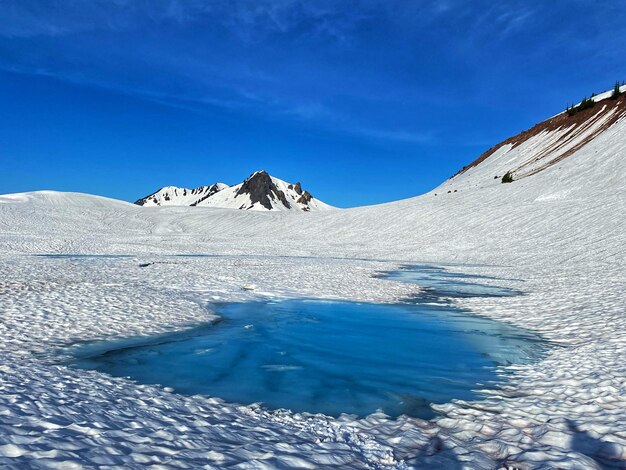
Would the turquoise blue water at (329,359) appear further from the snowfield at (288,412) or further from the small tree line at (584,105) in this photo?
the small tree line at (584,105)

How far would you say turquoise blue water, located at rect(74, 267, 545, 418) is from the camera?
7.48m

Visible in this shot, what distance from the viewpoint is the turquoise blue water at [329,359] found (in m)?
7.48

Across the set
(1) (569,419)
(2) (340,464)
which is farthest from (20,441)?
(1) (569,419)

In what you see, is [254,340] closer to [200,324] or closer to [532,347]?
[200,324]

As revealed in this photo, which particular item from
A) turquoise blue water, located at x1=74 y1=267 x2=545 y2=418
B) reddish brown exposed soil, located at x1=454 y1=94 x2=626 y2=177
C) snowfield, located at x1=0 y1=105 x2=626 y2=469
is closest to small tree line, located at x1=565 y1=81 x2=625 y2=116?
reddish brown exposed soil, located at x1=454 y1=94 x2=626 y2=177

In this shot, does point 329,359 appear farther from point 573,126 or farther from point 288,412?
point 573,126

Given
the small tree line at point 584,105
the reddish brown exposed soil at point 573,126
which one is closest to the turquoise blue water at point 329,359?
the reddish brown exposed soil at point 573,126

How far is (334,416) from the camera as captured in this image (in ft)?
21.7

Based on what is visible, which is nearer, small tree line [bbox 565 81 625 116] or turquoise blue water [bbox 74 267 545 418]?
turquoise blue water [bbox 74 267 545 418]

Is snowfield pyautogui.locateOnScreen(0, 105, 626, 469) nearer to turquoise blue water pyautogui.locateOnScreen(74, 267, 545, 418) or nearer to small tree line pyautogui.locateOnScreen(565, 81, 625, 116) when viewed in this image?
turquoise blue water pyautogui.locateOnScreen(74, 267, 545, 418)

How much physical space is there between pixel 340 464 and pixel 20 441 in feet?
10.5

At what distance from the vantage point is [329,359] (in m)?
9.55

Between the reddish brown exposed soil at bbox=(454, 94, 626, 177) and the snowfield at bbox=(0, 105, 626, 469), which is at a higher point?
the reddish brown exposed soil at bbox=(454, 94, 626, 177)

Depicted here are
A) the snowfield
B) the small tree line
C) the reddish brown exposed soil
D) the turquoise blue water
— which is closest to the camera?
the snowfield
